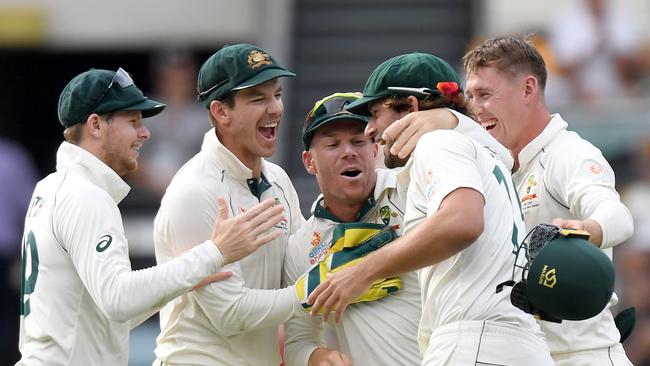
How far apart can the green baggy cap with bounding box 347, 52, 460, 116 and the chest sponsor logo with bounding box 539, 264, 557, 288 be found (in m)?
1.05

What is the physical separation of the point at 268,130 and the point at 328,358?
116 cm

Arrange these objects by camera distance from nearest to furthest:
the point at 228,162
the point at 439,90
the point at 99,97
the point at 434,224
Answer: the point at 434,224
the point at 439,90
the point at 99,97
the point at 228,162

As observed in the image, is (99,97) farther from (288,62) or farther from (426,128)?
(288,62)

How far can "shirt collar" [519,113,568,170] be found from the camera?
669cm

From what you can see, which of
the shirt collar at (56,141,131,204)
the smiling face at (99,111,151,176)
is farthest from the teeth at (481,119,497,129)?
the shirt collar at (56,141,131,204)

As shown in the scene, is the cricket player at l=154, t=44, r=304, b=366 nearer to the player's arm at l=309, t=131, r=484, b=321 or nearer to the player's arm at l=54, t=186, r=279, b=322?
the player's arm at l=54, t=186, r=279, b=322

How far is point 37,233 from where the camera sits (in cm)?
629

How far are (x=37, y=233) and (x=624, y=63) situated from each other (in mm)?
8143

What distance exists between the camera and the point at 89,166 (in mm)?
6453

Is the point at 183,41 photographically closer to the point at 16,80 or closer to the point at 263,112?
the point at 16,80

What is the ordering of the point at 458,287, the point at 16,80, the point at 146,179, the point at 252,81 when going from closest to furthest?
the point at 458,287, the point at 252,81, the point at 146,179, the point at 16,80

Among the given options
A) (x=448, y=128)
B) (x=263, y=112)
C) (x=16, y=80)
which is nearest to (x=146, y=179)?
(x=16, y=80)

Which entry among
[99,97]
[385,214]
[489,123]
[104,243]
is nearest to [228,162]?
[99,97]

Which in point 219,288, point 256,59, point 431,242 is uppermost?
point 256,59
